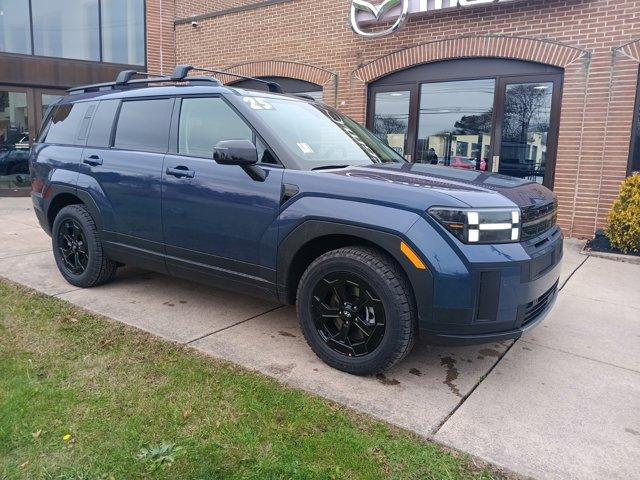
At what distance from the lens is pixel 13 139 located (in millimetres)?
11961

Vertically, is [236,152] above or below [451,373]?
above

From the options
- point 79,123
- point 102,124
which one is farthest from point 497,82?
point 79,123

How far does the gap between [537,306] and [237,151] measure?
2.16m

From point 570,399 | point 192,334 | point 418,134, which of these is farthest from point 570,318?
point 418,134

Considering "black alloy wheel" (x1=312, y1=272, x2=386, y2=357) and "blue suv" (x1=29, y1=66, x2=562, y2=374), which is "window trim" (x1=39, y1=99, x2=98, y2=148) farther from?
"black alloy wheel" (x1=312, y1=272, x2=386, y2=357)

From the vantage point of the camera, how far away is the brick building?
7.65 metres

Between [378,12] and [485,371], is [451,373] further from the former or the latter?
[378,12]

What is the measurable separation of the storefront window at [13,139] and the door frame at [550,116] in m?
10.3

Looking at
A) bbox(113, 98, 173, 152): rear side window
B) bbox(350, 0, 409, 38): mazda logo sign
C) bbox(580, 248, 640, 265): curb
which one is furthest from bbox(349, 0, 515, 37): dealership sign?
bbox(113, 98, 173, 152): rear side window

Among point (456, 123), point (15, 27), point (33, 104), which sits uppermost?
point (15, 27)

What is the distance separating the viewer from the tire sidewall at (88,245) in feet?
15.6

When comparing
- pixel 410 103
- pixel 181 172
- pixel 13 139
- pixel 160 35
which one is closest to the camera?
pixel 181 172

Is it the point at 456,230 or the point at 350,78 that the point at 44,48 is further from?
the point at 456,230

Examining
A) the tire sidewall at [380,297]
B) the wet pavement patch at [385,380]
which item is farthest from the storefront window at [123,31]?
the wet pavement patch at [385,380]
